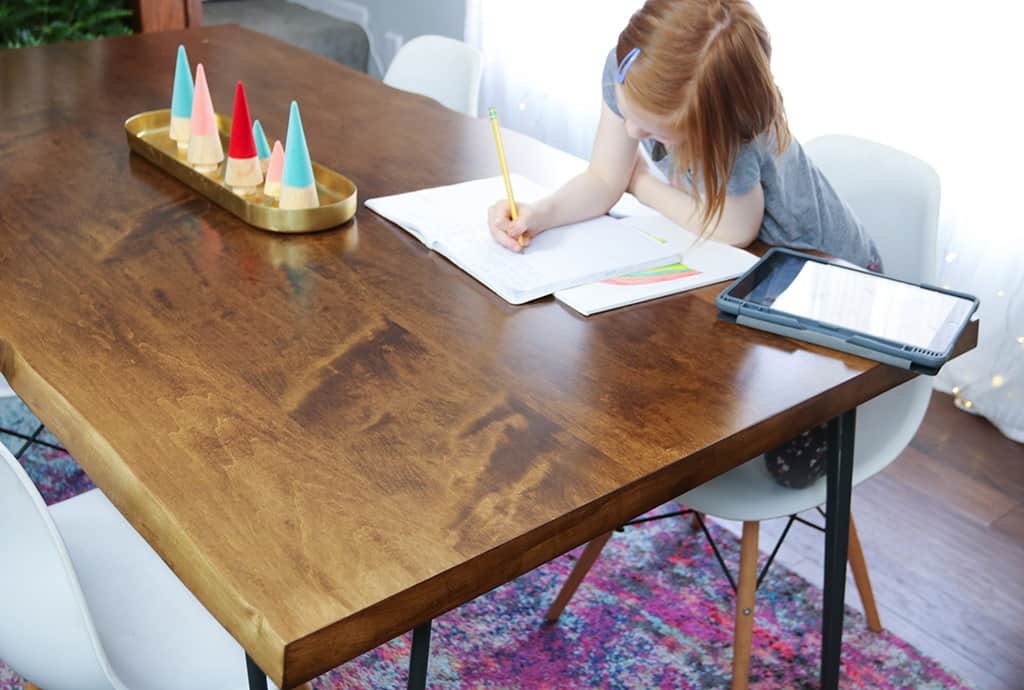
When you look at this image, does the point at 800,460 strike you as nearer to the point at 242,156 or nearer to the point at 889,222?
the point at 889,222

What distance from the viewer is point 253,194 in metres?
1.56

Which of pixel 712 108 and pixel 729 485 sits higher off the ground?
pixel 712 108

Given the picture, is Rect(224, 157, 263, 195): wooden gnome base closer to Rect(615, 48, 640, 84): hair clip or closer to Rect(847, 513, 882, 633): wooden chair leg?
Rect(615, 48, 640, 84): hair clip

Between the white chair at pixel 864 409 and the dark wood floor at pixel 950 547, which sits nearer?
the white chair at pixel 864 409

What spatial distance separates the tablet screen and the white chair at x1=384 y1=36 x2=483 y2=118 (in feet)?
4.05

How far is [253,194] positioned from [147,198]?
0.49 ft

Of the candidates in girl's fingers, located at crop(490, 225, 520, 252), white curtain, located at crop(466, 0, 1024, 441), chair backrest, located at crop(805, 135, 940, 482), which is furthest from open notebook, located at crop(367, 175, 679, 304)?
white curtain, located at crop(466, 0, 1024, 441)

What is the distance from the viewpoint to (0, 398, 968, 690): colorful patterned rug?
5.89 ft

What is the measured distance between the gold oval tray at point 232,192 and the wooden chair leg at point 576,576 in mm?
684

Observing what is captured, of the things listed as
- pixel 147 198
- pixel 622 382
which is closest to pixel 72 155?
pixel 147 198

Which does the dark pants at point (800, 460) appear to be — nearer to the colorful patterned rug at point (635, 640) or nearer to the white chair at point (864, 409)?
the white chair at point (864, 409)

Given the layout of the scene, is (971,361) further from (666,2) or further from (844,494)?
(666,2)

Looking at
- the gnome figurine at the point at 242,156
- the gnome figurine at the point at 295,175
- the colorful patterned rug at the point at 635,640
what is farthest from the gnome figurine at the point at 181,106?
the colorful patterned rug at the point at 635,640

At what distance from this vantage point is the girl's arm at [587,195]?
145 cm
